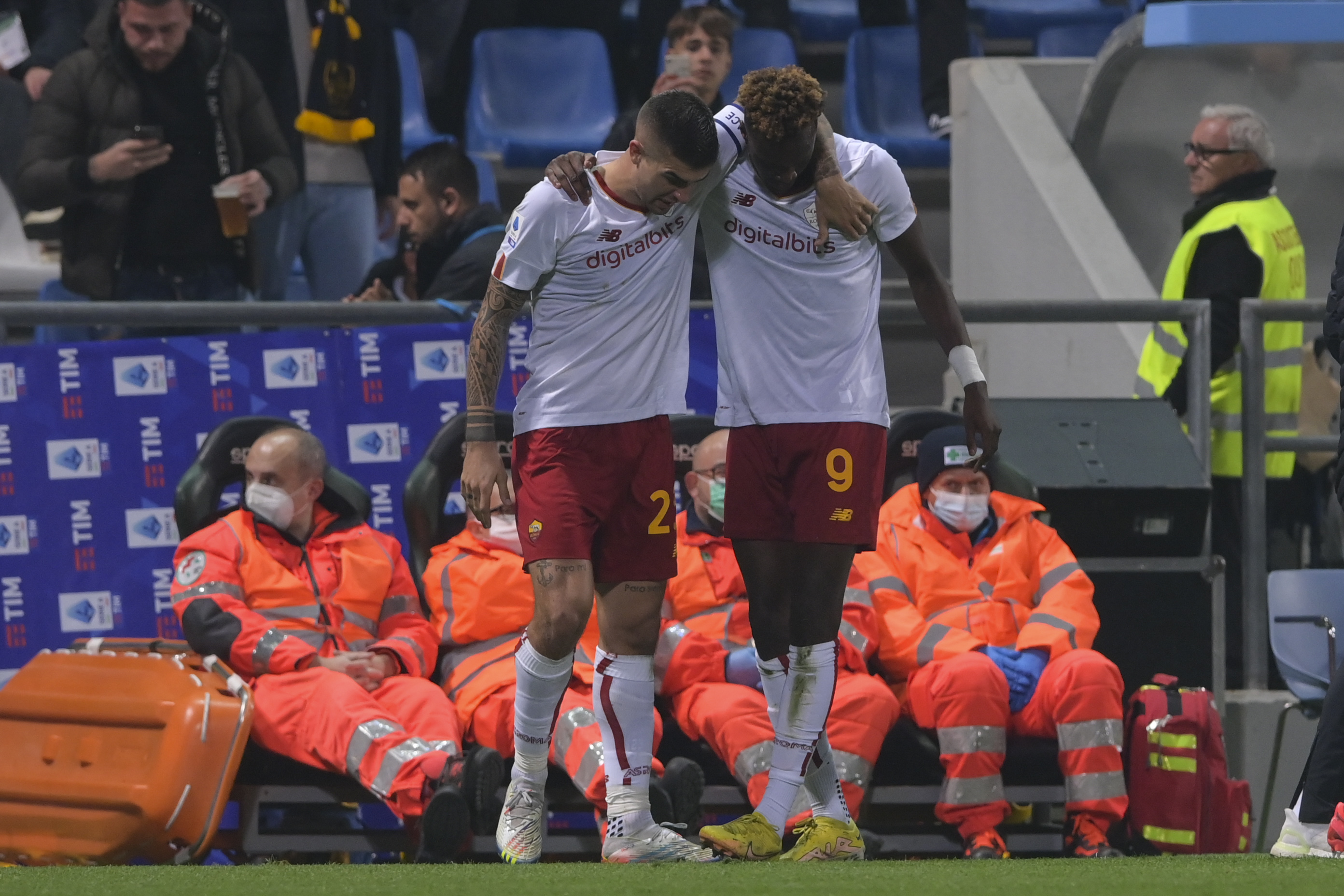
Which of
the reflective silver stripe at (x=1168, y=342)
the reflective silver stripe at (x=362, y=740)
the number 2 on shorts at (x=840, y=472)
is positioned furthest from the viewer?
the reflective silver stripe at (x=1168, y=342)

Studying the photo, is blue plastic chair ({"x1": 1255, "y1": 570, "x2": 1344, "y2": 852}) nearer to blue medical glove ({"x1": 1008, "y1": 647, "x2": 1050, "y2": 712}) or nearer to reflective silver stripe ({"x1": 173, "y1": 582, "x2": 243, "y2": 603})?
blue medical glove ({"x1": 1008, "y1": 647, "x2": 1050, "y2": 712})

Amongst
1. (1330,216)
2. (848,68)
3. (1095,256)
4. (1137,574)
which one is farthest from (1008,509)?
(848,68)

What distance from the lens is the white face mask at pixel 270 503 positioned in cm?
624

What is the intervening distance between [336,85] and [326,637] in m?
3.09

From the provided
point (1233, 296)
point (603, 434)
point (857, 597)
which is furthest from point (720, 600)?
point (1233, 296)

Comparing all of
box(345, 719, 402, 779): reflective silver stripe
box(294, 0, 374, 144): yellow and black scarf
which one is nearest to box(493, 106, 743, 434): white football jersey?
box(345, 719, 402, 779): reflective silver stripe

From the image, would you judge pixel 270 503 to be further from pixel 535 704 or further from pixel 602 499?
pixel 602 499

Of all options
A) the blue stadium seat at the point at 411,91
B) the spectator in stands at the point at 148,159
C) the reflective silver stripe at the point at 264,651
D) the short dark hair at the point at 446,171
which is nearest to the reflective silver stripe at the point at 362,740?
the reflective silver stripe at the point at 264,651

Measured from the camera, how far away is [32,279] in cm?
874

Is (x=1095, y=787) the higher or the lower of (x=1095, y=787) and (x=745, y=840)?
the lower

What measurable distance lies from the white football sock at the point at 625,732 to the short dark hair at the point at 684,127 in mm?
1306

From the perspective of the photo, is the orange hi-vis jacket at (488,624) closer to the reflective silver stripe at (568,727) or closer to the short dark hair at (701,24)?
the reflective silver stripe at (568,727)

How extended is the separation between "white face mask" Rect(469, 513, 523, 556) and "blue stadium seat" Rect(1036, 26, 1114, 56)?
619 cm

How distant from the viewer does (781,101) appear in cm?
471
